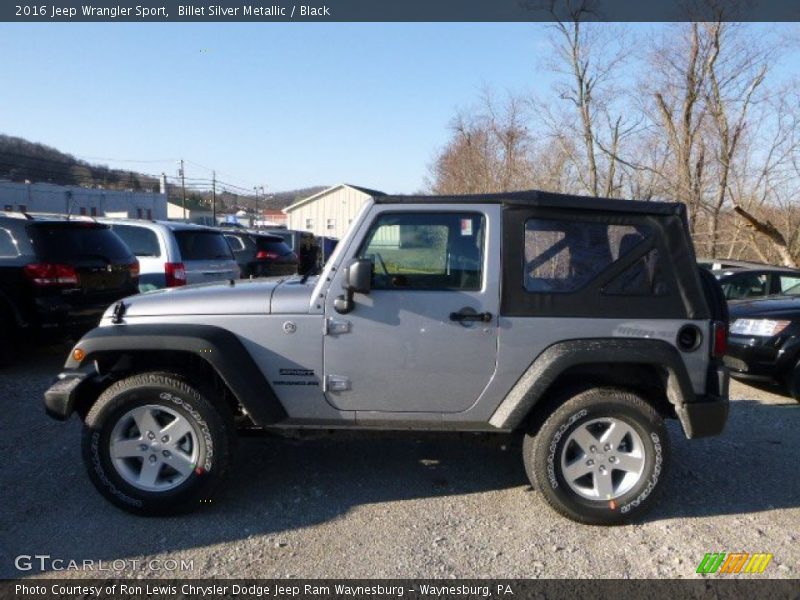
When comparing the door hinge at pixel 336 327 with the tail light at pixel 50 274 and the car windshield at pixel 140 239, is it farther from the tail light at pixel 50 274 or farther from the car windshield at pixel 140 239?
the car windshield at pixel 140 239

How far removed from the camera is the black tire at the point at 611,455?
330cm

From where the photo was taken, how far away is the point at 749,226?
14992 millimetres

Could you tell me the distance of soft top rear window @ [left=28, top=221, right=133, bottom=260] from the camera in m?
6.25

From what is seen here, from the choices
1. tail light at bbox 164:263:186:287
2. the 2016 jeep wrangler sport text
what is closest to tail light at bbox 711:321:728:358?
the 2016 jeep wrangler sport text

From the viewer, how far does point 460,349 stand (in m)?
3.31

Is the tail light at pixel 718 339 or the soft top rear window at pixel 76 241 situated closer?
the tail light at pixel 718 339

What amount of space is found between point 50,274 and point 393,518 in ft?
16.2

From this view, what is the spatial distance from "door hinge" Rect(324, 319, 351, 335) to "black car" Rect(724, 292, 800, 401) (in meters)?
4.66

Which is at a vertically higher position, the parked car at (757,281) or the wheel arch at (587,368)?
the parked car at (757,281)

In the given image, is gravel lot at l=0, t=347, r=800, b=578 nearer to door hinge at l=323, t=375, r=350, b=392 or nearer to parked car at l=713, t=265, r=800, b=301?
door hinge at l=323, t=375, r=350, b=392

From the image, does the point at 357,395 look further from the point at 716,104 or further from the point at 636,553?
the point at 716,104

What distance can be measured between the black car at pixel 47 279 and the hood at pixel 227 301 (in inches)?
128

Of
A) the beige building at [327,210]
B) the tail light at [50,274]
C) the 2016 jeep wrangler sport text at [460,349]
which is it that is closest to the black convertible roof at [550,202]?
the 2016 jeep wrangler sport text at [460,349]

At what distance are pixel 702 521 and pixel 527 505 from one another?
1030 mm
